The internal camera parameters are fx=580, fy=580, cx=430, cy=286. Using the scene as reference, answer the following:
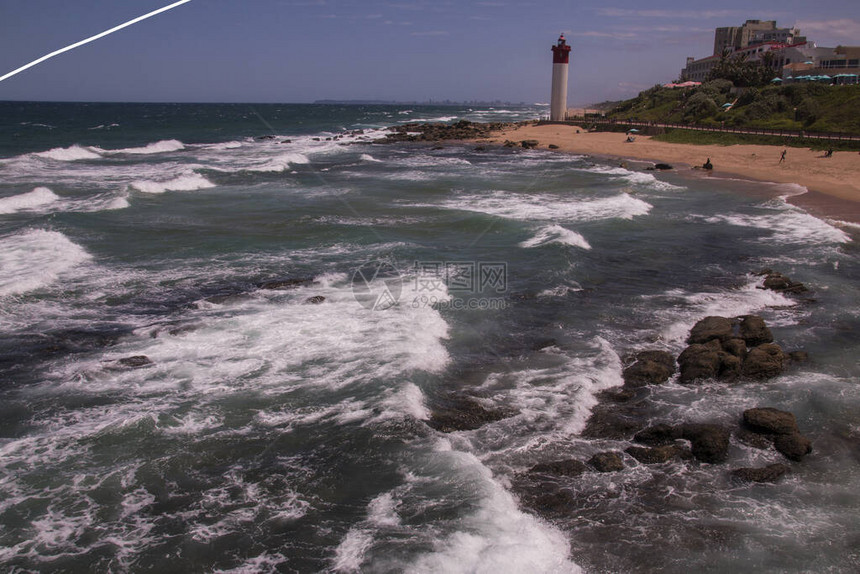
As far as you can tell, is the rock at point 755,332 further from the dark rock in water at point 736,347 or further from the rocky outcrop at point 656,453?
the rocky outcrop at point 656,453

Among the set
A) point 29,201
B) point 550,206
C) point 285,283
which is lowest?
point 285,283

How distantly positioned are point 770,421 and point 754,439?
39 centimetres

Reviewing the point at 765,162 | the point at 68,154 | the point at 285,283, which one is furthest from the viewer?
the point at 68,154

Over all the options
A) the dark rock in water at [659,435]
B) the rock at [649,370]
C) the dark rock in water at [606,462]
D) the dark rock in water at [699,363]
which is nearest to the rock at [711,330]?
the dark rock in water at [699,363]

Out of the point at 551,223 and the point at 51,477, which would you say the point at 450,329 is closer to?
the point at 51,477

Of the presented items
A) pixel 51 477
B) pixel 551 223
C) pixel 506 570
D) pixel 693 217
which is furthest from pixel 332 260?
pixel 693 217

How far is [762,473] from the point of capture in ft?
26.8

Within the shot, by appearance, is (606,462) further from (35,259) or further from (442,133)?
(442,133)

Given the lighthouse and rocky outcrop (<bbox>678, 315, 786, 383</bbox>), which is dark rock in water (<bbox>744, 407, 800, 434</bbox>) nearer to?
rocky outcrop (<bbox>678, 315, 786, 383</bbox>)

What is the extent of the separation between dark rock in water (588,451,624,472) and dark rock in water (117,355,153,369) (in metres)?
8.42

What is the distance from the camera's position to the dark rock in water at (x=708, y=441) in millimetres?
8555

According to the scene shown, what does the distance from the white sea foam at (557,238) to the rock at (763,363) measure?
8.85 metres

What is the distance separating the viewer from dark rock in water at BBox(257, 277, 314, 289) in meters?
15.6

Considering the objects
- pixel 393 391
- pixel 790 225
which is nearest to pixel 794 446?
pixel 393 391
